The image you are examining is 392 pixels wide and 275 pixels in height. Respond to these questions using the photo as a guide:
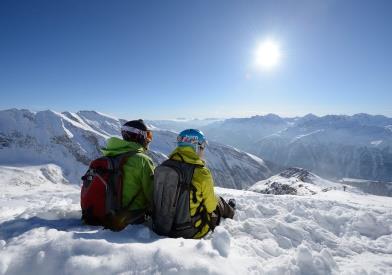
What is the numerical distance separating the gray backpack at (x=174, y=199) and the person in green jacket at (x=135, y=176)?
0.54 metres

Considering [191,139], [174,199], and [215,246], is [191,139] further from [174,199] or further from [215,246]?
[215,246]

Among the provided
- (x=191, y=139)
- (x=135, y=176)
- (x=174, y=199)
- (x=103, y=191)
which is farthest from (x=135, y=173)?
(x=191, y=139)

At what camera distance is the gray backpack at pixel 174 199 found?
20.9 feet

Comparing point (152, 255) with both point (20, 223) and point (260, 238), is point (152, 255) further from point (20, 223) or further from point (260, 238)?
point (260, 238)

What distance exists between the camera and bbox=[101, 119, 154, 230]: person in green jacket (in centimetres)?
691

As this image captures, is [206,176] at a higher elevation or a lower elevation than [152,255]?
higher

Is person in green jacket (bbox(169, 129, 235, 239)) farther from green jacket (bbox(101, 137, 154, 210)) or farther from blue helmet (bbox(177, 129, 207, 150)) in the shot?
green jacket (bbox(101, 137, 154, 210))

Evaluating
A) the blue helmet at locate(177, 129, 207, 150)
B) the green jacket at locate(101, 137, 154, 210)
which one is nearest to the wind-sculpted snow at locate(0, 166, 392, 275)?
the green jacket at locate(101, 137, 154, 210)

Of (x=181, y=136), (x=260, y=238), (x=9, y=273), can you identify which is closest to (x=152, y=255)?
(x=9, y=273)

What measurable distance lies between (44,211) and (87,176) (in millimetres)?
1714

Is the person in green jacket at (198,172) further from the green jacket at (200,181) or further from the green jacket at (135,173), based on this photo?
the green jacket at (135,173)

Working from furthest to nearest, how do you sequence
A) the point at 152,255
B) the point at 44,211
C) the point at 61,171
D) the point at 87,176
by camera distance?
the point at 61,171
the point at 44,211
the point at 87,176
the point at 152,255

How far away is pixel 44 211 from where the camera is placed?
297 inches

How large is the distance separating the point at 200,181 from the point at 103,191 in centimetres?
211
